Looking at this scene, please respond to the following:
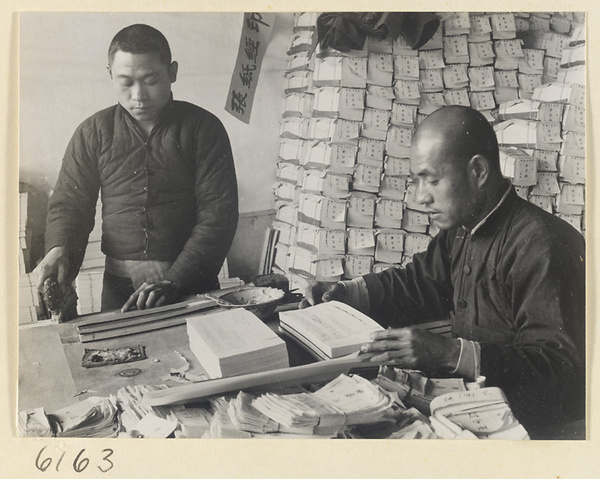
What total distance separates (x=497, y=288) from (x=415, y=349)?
14.2 inches

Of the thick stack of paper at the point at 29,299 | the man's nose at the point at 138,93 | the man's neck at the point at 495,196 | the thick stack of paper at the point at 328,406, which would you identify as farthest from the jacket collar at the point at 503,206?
the thick stack of paper at the point at 29,299

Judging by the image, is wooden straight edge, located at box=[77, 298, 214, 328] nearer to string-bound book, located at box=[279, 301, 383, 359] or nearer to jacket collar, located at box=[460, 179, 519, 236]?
string-bound book, located at box=[279, 301, 383, 359]

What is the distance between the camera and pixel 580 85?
196 cm

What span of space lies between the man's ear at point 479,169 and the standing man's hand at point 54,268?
1366 mm

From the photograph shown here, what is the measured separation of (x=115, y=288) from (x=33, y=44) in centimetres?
85

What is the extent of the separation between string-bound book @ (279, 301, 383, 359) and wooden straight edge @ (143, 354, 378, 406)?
0.04 meters

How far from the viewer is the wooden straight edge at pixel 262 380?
164 centimetres

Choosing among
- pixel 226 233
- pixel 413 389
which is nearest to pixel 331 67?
pixel 226 233

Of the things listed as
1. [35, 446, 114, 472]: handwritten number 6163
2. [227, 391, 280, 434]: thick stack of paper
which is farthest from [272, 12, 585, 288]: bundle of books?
[35, 446, 114, 472]: handwritten number 6163

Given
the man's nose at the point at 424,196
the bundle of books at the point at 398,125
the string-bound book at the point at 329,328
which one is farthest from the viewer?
the bundle of books at the point at 398,125

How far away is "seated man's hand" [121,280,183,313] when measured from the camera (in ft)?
6.36

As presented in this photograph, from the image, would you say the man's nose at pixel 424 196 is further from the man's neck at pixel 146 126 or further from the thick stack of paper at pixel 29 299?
the thick stack of paper at pixel 29 299

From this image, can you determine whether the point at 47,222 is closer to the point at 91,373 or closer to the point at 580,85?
the point at 91,373

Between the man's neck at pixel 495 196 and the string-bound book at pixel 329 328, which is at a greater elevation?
the man's neck at pixel 495 196
